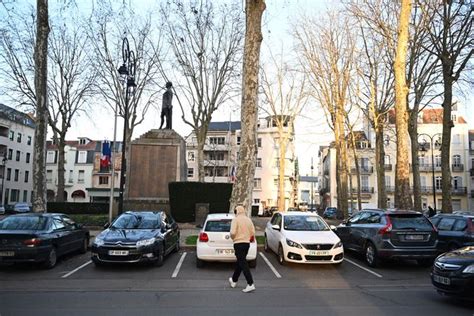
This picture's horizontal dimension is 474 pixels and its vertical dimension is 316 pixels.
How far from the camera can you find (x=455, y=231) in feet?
39.9

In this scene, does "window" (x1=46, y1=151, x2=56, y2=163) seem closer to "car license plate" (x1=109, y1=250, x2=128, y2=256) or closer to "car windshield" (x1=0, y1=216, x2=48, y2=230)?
"car windshield" (x1=0, y1=216, x2=48, y2=230)

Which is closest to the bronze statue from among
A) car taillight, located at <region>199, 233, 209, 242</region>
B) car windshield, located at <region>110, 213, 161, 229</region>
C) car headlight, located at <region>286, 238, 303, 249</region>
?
car windshield, located at <region>110, 213, 161, 229</region>

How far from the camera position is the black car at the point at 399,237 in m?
10.7

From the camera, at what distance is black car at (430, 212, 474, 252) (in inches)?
460

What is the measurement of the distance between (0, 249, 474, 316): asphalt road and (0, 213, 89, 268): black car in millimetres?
420

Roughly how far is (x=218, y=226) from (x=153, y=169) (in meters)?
13.3

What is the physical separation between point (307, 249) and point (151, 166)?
14602mm

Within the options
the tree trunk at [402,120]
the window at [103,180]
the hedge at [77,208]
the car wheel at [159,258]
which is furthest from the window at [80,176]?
the car wheel at [159,258]

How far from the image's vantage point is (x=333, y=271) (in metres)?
10.7

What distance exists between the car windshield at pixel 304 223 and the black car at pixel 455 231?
3.70 meters

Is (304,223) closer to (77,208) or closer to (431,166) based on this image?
(77,208)

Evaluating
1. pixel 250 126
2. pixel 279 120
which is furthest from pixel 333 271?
pixel 279 120

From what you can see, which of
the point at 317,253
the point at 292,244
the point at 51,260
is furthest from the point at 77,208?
the point at 317,253

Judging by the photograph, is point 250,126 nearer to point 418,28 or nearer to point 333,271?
point 333,271
